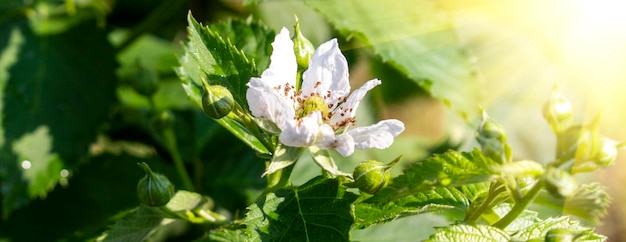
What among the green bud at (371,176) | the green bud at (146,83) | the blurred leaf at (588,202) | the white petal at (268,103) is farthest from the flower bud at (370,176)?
the green bud at (146,83)

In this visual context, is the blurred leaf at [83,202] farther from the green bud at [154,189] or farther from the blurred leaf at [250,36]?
the green bud at [154,189]

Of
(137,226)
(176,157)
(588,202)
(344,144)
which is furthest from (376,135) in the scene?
(176,157)

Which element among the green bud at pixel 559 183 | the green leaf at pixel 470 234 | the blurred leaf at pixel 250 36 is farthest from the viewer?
the blurred leaf at pixel 250 36

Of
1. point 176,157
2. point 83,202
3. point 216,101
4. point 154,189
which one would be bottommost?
point 83,202

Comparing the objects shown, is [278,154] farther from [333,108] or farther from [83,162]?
[83,162]

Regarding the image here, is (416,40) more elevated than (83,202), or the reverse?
(416,40)

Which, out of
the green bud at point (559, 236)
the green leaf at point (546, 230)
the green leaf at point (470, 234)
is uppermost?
the green bud at point (559, 236)

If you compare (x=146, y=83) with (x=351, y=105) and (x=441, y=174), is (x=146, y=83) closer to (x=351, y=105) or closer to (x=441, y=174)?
(x=351, y=105)
